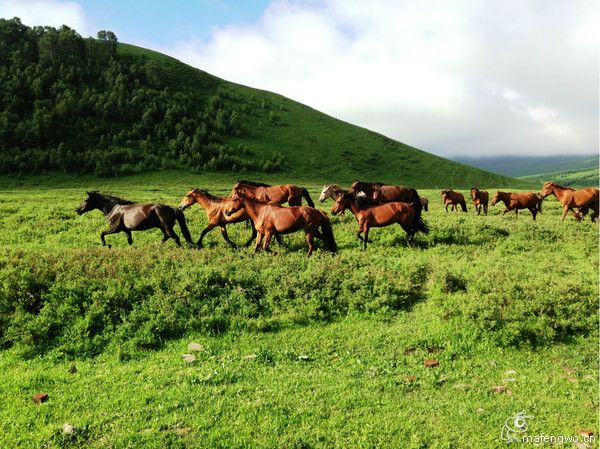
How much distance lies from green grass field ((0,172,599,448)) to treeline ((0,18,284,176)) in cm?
5804

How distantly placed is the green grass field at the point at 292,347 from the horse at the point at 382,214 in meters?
1.62

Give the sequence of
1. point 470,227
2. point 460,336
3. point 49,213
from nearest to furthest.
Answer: point 460,336, point 470,227, point 49,213

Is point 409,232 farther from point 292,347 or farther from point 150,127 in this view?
point 150,127

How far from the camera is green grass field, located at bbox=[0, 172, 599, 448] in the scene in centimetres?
644

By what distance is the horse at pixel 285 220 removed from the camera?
14352 mm

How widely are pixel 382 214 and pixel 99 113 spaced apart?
7596cm

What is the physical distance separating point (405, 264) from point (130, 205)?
1054cm

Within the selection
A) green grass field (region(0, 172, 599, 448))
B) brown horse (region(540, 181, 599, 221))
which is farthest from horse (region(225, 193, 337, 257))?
brown horse (region(540, 181, 599, 221))

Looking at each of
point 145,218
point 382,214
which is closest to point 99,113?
point 145,218

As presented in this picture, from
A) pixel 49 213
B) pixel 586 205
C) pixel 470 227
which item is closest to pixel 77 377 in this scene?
pixel 470 227

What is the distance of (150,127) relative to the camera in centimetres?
7975

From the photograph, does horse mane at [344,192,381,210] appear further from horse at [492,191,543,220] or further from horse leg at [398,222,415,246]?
horse at [492,191,543,220]

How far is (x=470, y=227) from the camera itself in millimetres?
18734

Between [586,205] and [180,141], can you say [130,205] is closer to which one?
[586,205]
